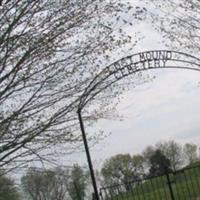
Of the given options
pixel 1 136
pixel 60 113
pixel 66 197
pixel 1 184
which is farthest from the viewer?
pixel 66 197

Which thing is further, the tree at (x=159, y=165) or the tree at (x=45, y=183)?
the tree at (x=159, y=165)

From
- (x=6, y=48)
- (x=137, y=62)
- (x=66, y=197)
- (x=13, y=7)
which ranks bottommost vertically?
(x=66, y=197)

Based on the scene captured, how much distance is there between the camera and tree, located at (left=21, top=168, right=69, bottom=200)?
1139cm

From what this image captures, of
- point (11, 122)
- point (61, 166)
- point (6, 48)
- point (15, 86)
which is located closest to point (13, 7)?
point (6, 48)

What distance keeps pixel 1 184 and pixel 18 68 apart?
2925mm

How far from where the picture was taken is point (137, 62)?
10242 mm

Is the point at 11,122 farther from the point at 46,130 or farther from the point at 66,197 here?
the point at 66,197

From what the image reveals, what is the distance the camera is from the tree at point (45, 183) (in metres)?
11.4

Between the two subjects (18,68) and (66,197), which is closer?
(18,68)

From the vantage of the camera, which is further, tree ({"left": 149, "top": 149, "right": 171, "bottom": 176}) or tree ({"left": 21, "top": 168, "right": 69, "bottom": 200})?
tree ({"left": 149, "top": 149, "right": 171, "bottom": 176})

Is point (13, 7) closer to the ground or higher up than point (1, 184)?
higher up

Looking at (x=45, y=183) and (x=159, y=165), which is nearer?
(x=45, y=183)

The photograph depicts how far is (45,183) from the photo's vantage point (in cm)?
1669

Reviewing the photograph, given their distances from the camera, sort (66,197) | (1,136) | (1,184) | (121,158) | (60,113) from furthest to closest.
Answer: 1. (121,158)
2. (66,197)
3. (1,184)
4. (60,113)
5. (1,136)
